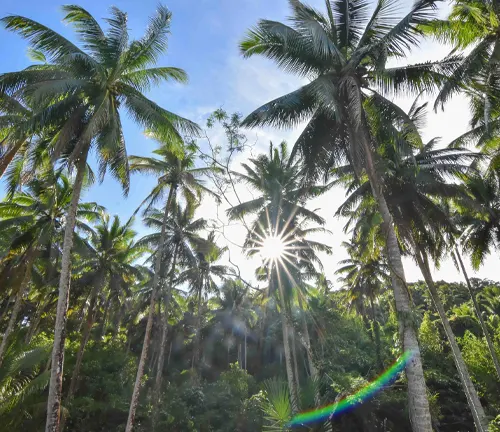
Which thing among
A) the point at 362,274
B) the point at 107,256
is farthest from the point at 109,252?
the point at 362,274

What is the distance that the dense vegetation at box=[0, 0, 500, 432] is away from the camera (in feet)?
26.7

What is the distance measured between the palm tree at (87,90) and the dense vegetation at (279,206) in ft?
0.18

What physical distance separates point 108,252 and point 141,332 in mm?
16572

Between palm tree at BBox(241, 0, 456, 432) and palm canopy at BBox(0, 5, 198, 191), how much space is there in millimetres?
3816

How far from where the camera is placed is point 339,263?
26969 millimetres

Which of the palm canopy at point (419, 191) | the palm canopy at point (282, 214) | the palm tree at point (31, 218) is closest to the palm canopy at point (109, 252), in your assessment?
the palm tree at point (31, 218)

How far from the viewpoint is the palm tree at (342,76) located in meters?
7.84

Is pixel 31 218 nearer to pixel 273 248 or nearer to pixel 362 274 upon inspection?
pixel 273 248

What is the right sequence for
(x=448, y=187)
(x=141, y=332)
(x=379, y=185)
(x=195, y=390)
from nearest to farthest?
(x=379, y=185) < (x=448, y=187) < (x=195, y=390) < (x=141, y=332)

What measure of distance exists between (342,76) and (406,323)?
6421mm

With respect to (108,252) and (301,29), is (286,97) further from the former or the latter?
(108,252)

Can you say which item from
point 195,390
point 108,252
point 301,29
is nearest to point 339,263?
point 195,390

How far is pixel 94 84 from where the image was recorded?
10500 mm

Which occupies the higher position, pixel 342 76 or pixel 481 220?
pixel 342 76
